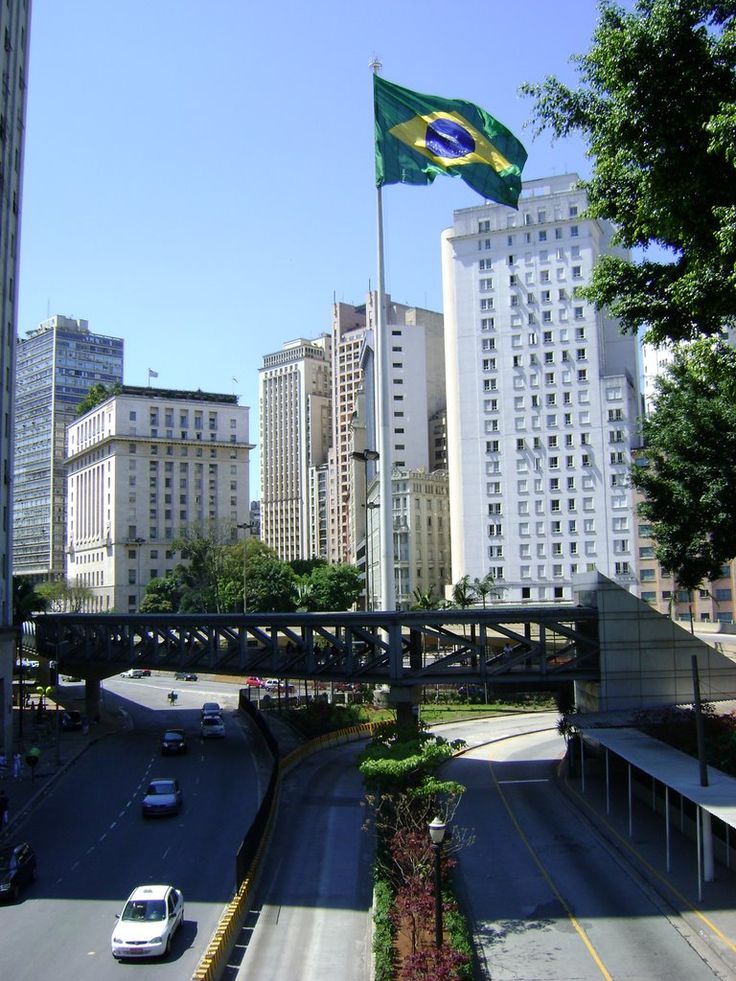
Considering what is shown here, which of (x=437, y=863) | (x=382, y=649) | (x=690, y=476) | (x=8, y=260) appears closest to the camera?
(x=437, y=863)

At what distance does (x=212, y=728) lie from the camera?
6562 cm

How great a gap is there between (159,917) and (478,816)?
18830mm

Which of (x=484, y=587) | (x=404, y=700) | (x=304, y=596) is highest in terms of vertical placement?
(x=484, y=587)

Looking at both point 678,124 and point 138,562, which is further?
point 138,562

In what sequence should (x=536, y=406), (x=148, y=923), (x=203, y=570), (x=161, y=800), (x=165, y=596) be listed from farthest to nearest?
(x=165, y=596) → (x=203, y=570) → (x=536, y=406) → (x=161, y=800) → (x=148, y=923)

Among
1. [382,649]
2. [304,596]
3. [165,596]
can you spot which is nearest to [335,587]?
[304,596]

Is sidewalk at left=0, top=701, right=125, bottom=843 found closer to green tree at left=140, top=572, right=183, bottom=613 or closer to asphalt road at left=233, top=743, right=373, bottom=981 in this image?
asphalt road at left=233, top=743, right=373, bottom=981

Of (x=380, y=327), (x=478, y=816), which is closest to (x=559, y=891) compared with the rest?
(x=478, y=816)

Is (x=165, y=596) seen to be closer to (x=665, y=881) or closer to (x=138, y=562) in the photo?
(x=138, y=562)

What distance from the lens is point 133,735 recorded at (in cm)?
6919

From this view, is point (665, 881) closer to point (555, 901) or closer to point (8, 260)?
point (555, 901)

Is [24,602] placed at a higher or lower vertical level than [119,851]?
higher

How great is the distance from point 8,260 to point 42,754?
31777mm

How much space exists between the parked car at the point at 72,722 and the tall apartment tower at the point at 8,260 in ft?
41.9
